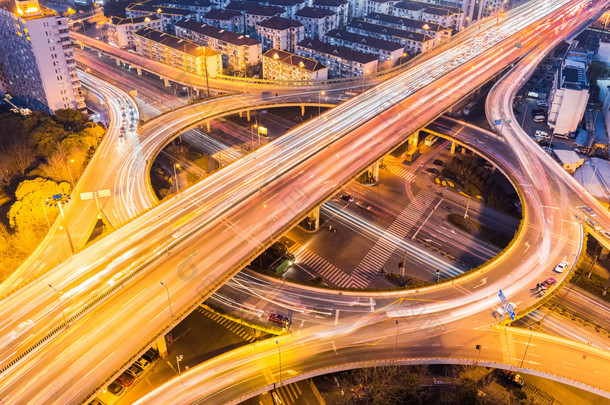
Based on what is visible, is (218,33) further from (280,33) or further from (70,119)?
(70,119)

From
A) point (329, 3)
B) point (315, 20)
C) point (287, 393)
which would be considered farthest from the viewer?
point (329, 3)

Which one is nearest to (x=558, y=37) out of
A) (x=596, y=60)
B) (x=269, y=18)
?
(x=596, y=60)

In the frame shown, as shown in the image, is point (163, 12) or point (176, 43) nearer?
point (176, 43)

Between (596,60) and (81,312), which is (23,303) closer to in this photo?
(81,312)

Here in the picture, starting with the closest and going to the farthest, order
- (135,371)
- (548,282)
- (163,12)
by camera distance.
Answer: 1. (135,371)
2. (548,282)
3. (163,12)

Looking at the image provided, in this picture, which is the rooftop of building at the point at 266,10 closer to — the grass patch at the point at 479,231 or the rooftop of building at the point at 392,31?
the rooftop of building at the point at 392,31

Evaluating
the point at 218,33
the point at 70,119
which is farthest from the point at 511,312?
the point at 218,33
